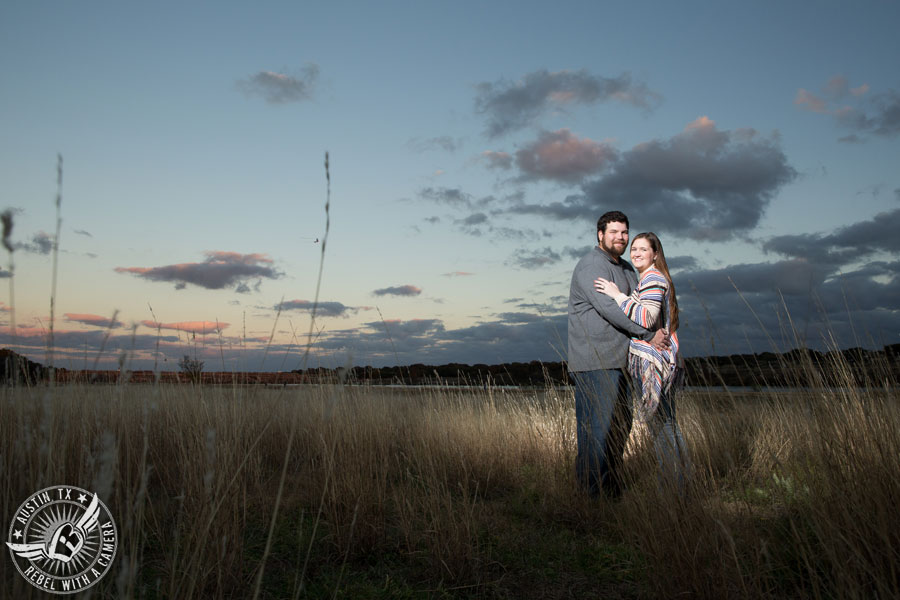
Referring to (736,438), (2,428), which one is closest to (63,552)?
(2,428)

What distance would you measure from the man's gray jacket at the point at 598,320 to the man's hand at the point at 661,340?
4cm

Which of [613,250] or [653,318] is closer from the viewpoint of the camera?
[653,318]

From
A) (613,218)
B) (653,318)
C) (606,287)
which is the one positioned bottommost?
(653,318)

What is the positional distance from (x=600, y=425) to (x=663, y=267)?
3.88ft

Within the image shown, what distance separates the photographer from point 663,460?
264 centimetres

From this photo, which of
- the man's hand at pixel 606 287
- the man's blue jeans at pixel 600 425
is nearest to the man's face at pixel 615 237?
the man's hand at pixel 606 287

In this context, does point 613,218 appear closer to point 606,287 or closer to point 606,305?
point 606,287

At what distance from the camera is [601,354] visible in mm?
3850

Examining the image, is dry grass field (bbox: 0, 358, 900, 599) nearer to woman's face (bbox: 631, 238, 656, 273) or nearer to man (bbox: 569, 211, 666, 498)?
man (bbox: 569, 211, 666, 498)

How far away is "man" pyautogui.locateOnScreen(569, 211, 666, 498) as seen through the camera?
3.72 meters

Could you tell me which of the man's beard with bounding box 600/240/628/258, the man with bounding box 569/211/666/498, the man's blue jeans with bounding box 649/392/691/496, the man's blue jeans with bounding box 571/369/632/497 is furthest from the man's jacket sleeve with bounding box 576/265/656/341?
the man's blue jeans with bounding box 649/392/691/496

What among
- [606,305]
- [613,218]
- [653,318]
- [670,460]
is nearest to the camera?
[670,460]

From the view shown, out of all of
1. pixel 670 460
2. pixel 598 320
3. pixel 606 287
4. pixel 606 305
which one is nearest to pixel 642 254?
pixel 606 287

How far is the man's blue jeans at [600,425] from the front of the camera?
12.1 feet
